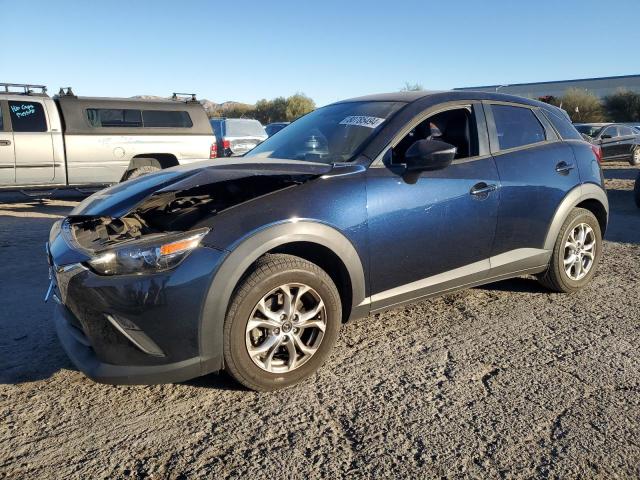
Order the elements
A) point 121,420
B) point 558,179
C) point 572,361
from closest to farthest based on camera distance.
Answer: point 121,420, point 572,361, point 558,179

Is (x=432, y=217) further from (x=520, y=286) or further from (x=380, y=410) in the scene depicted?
(x=520, y=286)

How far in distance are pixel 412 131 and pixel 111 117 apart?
7.39 metres

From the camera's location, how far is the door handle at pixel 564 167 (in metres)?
4.32

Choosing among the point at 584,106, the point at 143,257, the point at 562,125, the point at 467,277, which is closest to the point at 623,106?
the point at 584,106

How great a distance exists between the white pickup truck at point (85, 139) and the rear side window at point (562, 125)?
6707 millimetres

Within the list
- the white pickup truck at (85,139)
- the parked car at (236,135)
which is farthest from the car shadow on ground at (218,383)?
the parked car at (236,135)

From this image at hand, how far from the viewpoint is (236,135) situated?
1388 cm

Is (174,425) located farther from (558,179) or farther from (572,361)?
(558,179)

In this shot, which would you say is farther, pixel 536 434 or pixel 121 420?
pixel 121 420

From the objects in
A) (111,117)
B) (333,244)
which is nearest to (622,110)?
(111,117)

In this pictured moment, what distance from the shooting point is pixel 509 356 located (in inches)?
135

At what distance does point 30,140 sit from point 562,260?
8.40 meters

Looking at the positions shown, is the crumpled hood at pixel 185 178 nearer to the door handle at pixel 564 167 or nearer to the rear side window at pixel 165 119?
the door handle at pixel 564 167

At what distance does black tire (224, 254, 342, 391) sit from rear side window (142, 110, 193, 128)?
781 centimetres
